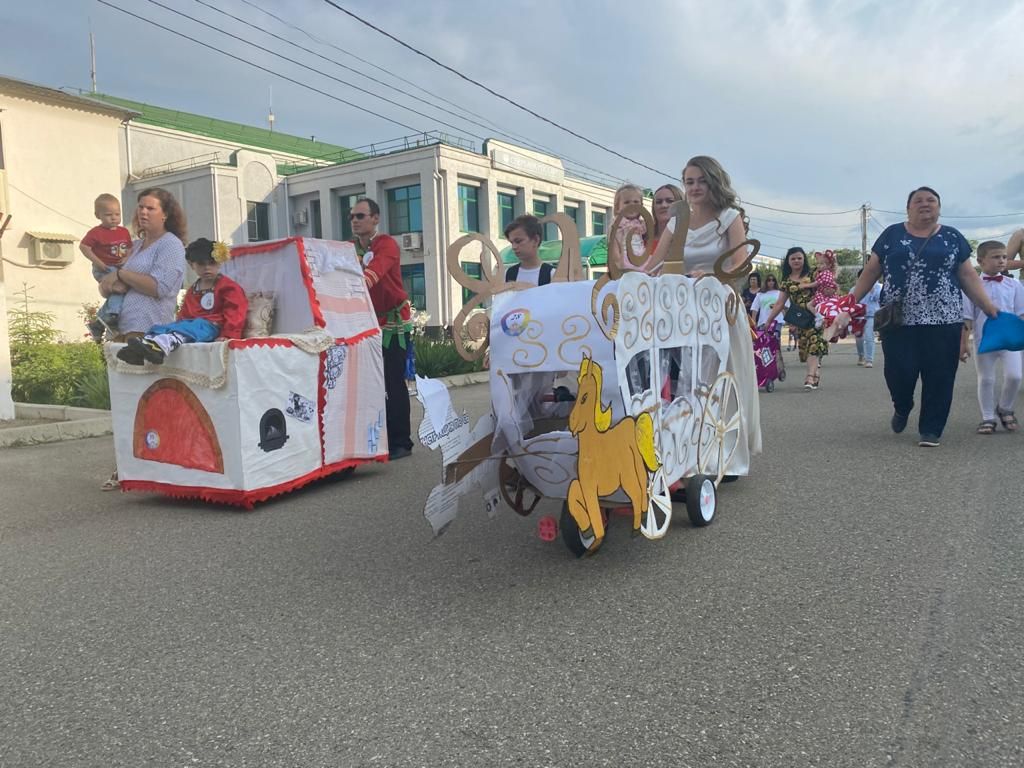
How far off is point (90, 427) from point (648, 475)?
6397 mm

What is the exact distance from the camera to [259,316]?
17.3 ft

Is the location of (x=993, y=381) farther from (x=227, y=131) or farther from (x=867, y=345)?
(x=227, y=131)

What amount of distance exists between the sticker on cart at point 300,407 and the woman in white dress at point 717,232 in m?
2.47

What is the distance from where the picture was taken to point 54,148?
67.9ft

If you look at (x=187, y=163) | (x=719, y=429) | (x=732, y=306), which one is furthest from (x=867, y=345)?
(x=187, y=163)

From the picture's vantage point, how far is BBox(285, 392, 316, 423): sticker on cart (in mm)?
4734

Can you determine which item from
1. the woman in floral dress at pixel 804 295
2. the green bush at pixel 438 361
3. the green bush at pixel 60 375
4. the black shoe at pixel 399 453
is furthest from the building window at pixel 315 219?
the black shoe at pixel 399 453

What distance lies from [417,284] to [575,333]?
27.3m

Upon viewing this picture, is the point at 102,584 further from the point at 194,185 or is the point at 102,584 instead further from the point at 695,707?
the point at 194,185

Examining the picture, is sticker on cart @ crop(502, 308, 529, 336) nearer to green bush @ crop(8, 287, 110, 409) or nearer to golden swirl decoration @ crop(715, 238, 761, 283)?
golden swirl decoration @ crop(715, 238, 761, 283)

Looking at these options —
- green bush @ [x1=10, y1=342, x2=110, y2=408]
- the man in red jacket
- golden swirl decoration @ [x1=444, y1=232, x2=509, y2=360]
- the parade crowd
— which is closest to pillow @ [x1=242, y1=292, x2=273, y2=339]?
the parade crowd

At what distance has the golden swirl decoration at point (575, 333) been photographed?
3.04 m

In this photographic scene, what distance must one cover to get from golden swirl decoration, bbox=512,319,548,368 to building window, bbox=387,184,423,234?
2662 centimetres

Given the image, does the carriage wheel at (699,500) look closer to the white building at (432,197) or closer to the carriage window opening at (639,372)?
the carriage window opening at (639,372)
